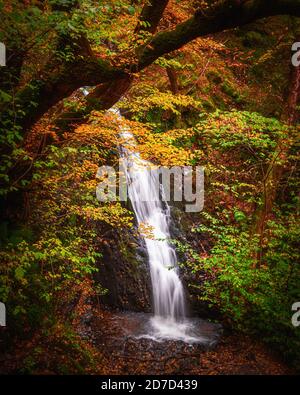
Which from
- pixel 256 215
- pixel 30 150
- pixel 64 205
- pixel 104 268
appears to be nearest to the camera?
pixel 30 150

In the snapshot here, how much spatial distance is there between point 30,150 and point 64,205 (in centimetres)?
132

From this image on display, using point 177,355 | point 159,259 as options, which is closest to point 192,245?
point 159,259

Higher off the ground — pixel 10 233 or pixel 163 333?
pixel 10 233

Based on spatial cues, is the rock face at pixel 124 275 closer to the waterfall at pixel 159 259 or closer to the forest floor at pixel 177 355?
the waterfall at pixel 159 259

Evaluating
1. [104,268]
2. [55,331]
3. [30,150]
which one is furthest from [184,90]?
[55,331]

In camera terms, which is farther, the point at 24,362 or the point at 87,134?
the point at 87,134

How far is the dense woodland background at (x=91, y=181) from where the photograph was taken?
4512 mm

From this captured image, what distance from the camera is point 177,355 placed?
23.3 ft

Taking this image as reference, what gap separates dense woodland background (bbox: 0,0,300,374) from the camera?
451 centimetres

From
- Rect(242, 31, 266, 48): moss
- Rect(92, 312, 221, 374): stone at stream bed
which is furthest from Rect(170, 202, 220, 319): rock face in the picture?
Answer: Rect(242, 31, 266, 48): moss

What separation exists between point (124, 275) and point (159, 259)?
48.2 inches

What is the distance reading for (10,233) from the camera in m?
5.86

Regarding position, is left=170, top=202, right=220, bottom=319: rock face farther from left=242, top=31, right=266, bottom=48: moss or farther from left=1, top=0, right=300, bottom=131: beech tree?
left=242, top=31, right=266, bottom=48: moss

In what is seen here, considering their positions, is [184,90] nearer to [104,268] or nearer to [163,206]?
[163,206]
